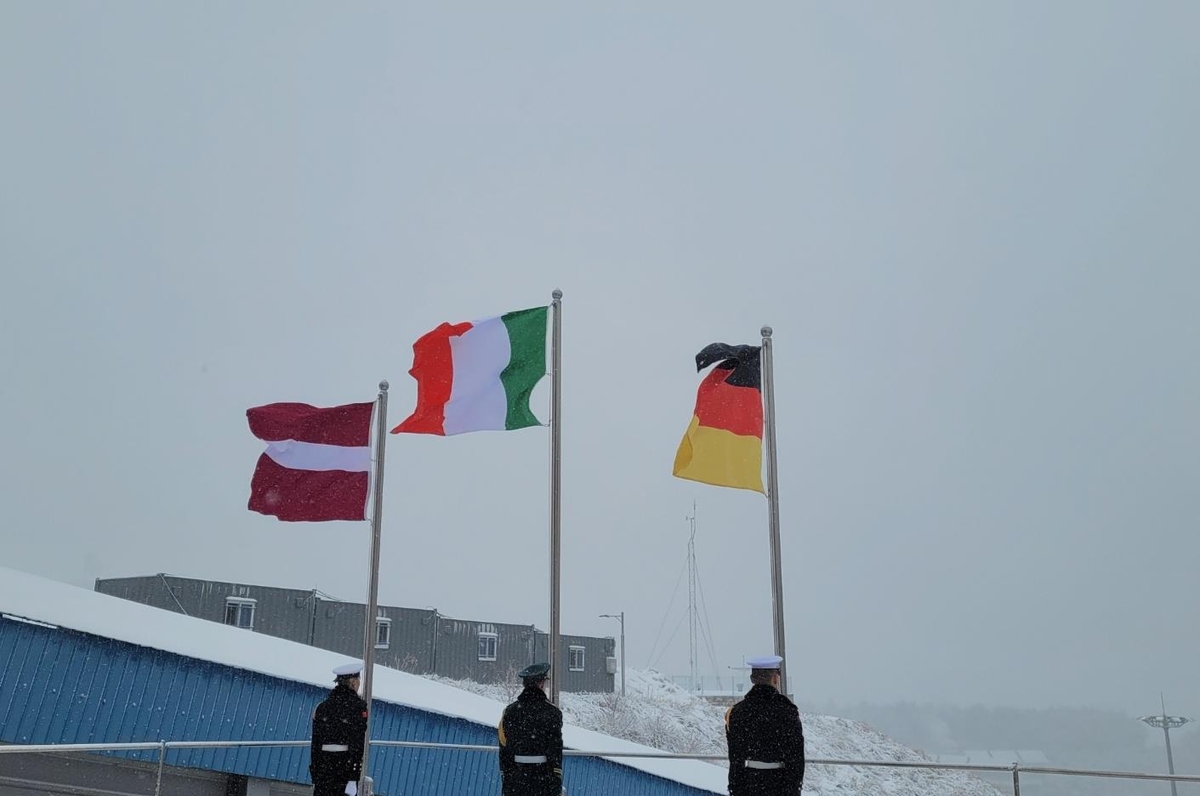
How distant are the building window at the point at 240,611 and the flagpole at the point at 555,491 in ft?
117

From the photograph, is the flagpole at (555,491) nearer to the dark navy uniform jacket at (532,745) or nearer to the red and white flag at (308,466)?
the dark navy uniform jacket at (532,745)

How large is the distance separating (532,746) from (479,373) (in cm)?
528

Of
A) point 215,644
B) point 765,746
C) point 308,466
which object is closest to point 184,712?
point 215,644

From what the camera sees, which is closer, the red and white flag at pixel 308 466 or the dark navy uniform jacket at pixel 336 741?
the dark navy uniform jacket at pixel 336 741

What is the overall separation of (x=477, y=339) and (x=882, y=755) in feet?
178

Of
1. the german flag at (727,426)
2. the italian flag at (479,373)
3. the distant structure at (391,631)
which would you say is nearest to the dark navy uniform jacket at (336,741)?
the italian flag at (479,373)

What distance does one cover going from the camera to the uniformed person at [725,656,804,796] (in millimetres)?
7703

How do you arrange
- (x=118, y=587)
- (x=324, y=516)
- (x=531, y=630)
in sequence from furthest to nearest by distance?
(x=531, y=630) → (x=118, y=587) → (x=324, y=516)

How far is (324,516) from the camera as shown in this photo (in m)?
12.6

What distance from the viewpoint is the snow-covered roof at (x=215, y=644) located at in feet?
55.3

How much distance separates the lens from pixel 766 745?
771cm

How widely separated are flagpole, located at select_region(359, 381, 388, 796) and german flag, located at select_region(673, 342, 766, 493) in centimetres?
365

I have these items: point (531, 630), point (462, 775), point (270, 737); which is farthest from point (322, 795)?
point (531, 630)

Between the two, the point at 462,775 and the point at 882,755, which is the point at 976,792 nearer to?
the point at 882,755
